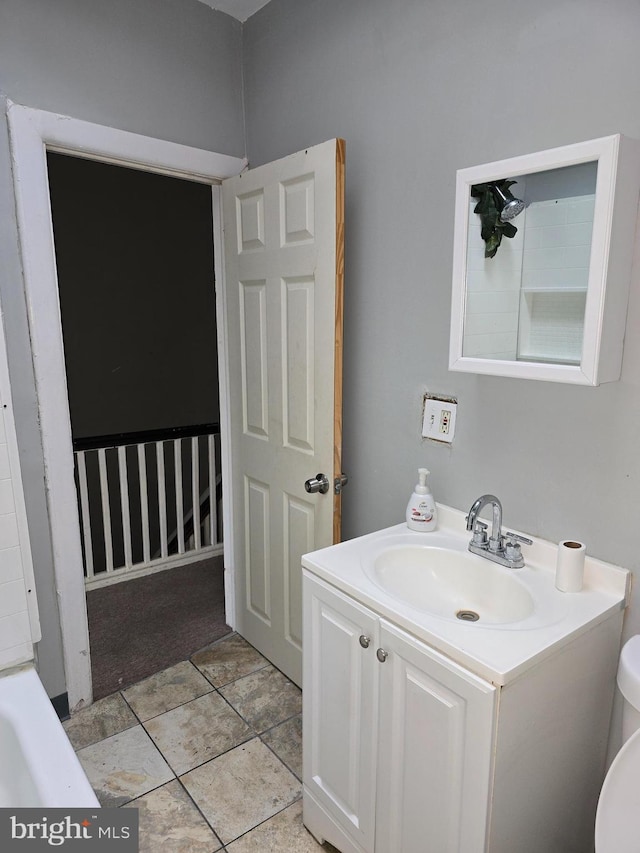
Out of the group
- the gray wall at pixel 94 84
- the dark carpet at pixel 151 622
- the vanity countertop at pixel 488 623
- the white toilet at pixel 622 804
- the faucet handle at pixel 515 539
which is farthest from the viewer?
the dark carpet at pixel 151 622

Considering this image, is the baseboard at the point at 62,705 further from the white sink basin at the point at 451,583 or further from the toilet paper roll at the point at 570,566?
the toilet paper roll at the point at 570,566

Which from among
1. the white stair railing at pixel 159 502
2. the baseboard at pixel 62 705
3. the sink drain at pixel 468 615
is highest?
the sink drain at pixel 468 615

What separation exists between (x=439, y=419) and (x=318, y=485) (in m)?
0.51

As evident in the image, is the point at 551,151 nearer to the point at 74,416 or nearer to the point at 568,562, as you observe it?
the point at 568,562

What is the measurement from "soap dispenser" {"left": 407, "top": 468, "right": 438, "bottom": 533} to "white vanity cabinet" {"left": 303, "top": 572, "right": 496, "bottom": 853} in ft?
1.25

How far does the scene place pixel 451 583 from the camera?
61.4 inches

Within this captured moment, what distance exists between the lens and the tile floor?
5.45 ft

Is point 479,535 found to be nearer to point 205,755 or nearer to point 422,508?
point 422,508

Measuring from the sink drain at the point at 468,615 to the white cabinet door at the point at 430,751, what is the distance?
29cm

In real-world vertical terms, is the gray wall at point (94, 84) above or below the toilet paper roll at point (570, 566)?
above

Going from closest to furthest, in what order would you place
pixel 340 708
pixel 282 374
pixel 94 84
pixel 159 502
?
pixel 340 708 → pixel 94 84 → pixel 282 374 → pixel 159 502

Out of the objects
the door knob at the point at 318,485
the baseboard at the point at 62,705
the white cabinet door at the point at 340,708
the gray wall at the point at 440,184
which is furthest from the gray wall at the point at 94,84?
the white cabinet door at the point at 340,708

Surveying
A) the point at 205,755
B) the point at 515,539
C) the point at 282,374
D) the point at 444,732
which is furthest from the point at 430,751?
the point at 282,374

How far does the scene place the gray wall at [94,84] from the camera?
1.78 metres
